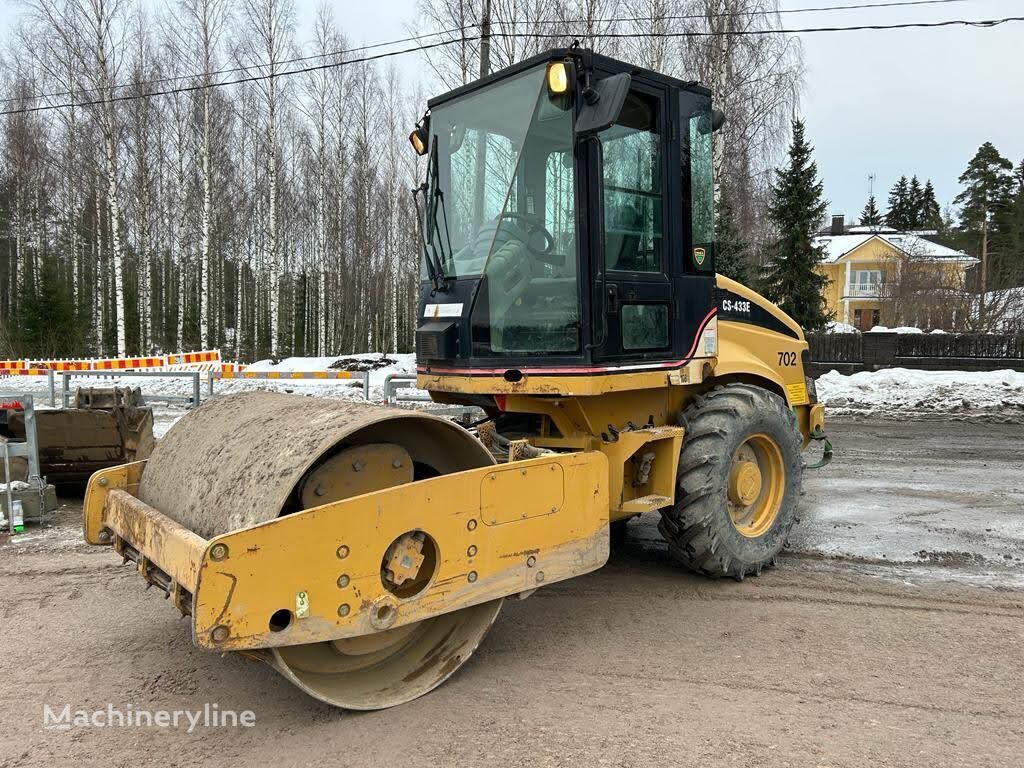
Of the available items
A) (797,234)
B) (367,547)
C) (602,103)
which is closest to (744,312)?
(602,103)

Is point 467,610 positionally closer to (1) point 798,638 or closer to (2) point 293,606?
(2) point 293,606

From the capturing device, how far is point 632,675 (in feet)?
11.7

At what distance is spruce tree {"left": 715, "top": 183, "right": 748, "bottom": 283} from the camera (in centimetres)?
1853

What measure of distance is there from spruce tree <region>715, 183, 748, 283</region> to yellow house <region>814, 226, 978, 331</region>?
20.8ft

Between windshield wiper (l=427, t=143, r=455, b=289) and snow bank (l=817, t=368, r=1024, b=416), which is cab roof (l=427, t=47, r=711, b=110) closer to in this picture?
windshield wiper (l=427, t=143, r=455, b=289)

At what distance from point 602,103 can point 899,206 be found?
89.4 metres

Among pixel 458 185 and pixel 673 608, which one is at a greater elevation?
pixel 458 185

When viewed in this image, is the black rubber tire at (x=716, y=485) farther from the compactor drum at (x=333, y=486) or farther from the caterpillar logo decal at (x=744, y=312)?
the compactor drum at (x=333, y=486)

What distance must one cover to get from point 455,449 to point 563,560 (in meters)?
0.73

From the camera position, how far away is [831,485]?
779cm

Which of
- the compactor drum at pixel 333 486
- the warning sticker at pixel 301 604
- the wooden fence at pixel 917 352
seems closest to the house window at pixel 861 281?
the wooden fence at pixel 917 352

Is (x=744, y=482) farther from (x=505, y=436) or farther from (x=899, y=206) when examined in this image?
(x=899, y=206)

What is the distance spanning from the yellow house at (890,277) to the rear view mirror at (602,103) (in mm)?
23993

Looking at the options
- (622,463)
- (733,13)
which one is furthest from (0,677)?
(733,13)
